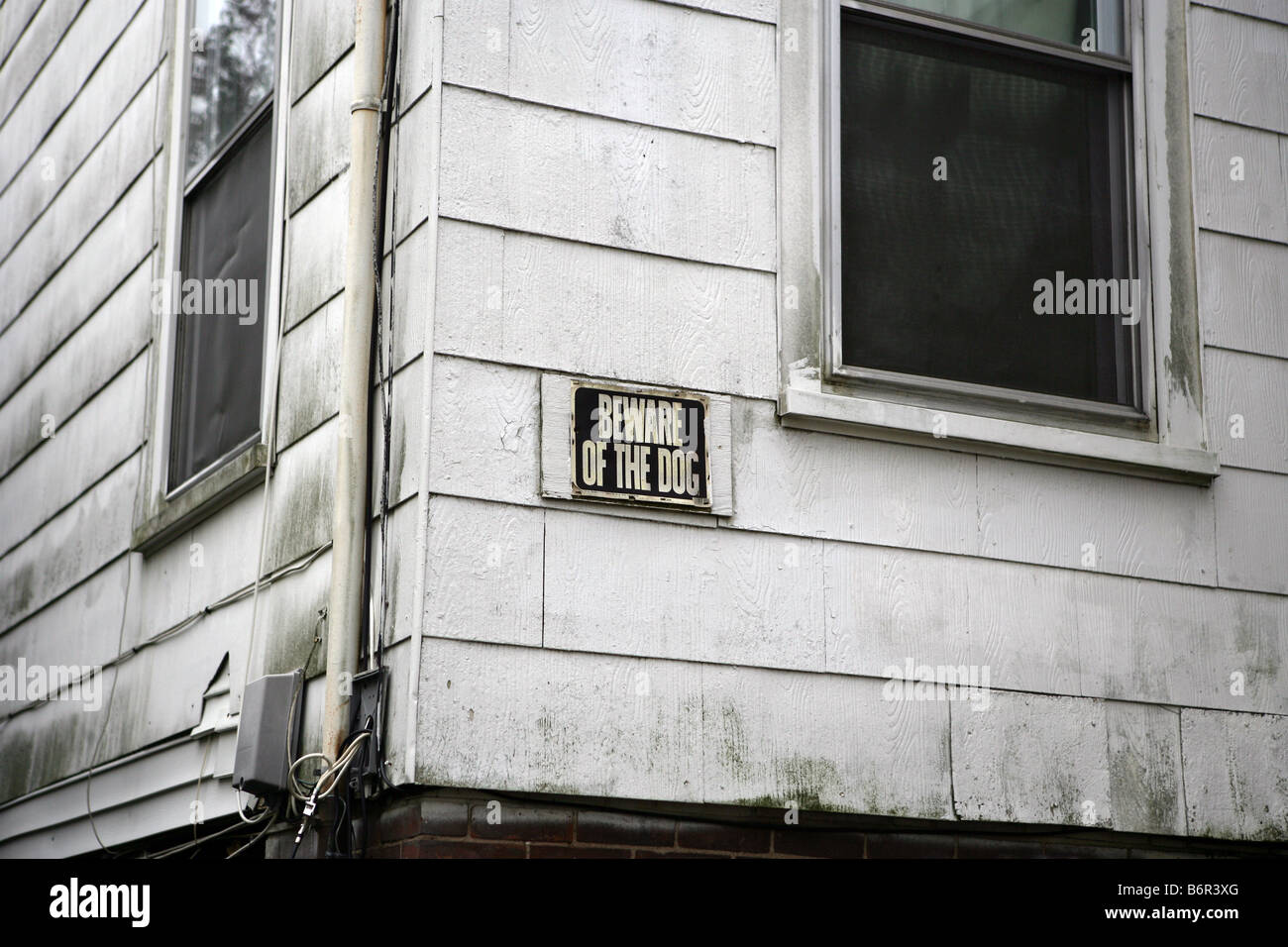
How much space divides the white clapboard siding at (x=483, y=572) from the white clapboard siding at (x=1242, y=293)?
233 cm

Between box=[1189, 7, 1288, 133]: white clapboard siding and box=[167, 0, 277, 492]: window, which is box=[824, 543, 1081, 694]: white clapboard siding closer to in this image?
box=[1189, 7, 1288, 133]: white clapboard siding

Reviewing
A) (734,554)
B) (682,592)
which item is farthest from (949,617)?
(682,592)

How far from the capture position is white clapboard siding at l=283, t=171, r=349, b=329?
478 centimetres

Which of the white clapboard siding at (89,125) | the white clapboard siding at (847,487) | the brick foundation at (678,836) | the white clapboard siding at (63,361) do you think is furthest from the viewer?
the white clapboard siding at (89,125)

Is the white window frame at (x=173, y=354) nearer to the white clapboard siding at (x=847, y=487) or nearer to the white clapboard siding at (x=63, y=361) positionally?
the white clapboard siding at (x=63, y=361)

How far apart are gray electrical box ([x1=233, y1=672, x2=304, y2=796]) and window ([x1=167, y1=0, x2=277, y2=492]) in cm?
100

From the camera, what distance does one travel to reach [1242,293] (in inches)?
208

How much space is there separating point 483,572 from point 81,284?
3.57 meters

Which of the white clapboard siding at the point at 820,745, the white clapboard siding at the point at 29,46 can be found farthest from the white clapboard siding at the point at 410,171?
the white clapboard siding at the point at 29,46

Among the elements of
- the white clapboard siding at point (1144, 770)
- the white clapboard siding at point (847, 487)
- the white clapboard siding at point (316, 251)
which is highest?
the white clapboard siding at point (316, 251)

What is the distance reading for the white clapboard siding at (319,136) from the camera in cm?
487

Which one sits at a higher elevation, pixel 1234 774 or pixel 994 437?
pixel 994 437

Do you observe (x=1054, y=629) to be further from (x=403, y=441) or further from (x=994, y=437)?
(x=403, y=441)
